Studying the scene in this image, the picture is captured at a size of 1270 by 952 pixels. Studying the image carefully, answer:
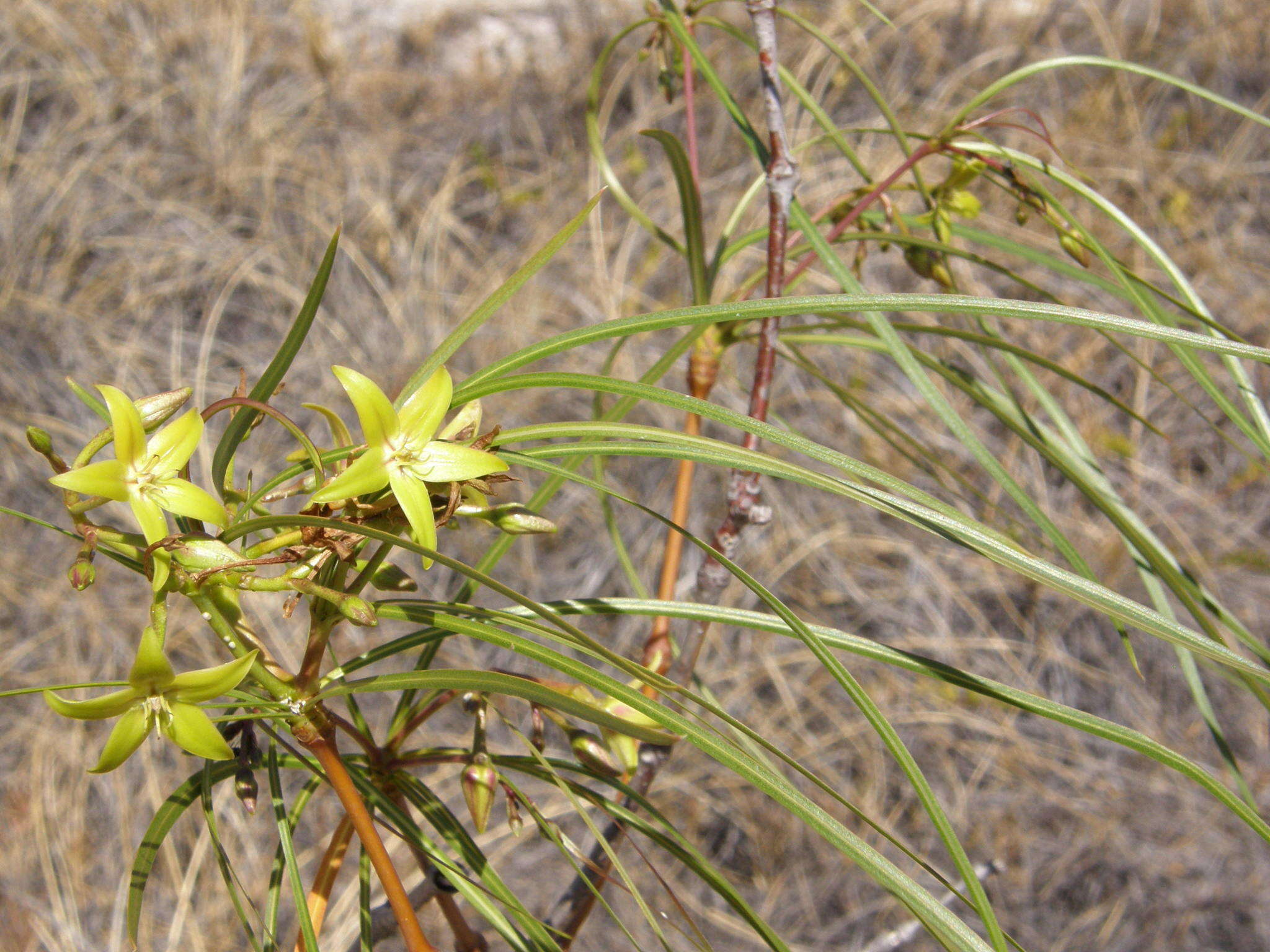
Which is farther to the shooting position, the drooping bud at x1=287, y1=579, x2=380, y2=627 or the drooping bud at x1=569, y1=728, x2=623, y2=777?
the drooping bud at x1=569, y1=728, x2=623, y2=777

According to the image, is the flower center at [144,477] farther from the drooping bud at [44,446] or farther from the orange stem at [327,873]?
the orange stem at [327,873]

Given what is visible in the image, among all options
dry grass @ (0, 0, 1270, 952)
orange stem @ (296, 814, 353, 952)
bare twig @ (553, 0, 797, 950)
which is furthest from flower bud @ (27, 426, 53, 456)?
dry grass @ (0, 0, 1270, 952)

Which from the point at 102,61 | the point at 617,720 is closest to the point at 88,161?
the point at 102,61

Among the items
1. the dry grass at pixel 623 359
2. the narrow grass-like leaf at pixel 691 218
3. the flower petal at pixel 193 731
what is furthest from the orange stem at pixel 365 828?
the dry grass at pixel 623 359

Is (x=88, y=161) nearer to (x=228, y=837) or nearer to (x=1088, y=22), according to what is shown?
(x=228, y=837)

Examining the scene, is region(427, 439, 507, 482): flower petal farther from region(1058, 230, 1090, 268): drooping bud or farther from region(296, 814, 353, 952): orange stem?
region(1058, 230, 1090, 268): drooping bud

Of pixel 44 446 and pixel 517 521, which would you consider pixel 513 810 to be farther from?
pixel 44 446
